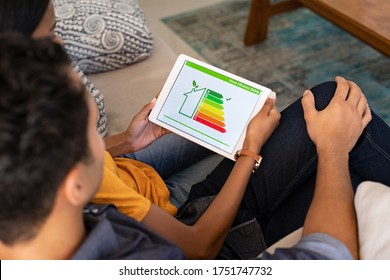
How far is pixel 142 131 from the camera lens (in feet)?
4.12

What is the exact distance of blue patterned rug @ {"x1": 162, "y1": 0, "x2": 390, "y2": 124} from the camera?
2.06 meters

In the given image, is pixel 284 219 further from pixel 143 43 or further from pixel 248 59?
pixel 248 59

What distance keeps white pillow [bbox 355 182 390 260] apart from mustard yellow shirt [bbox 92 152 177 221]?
1.39 ft

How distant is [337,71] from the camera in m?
2.12

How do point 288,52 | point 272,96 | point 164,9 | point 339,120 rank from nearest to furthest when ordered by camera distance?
point 339,120 → point 272,96 → point 288,52 → point 164,9

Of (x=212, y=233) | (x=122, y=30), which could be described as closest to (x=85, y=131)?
(x=212, y=233)

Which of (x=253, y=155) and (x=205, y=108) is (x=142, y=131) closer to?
(x=205, y=108)

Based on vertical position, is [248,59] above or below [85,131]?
below

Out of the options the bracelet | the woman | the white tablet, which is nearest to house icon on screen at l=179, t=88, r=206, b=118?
the white tablet

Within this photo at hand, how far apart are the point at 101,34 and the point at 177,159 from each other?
594 mm

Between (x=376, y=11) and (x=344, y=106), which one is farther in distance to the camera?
(x=376, y=11)

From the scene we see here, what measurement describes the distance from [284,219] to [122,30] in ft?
3.10

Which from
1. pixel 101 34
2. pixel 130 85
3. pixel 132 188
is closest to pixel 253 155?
pixel 132 188

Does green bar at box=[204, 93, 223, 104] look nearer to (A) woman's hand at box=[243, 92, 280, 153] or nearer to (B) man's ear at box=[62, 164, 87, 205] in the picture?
(A) woman's hand at box=[243, 92, 280, 153]
